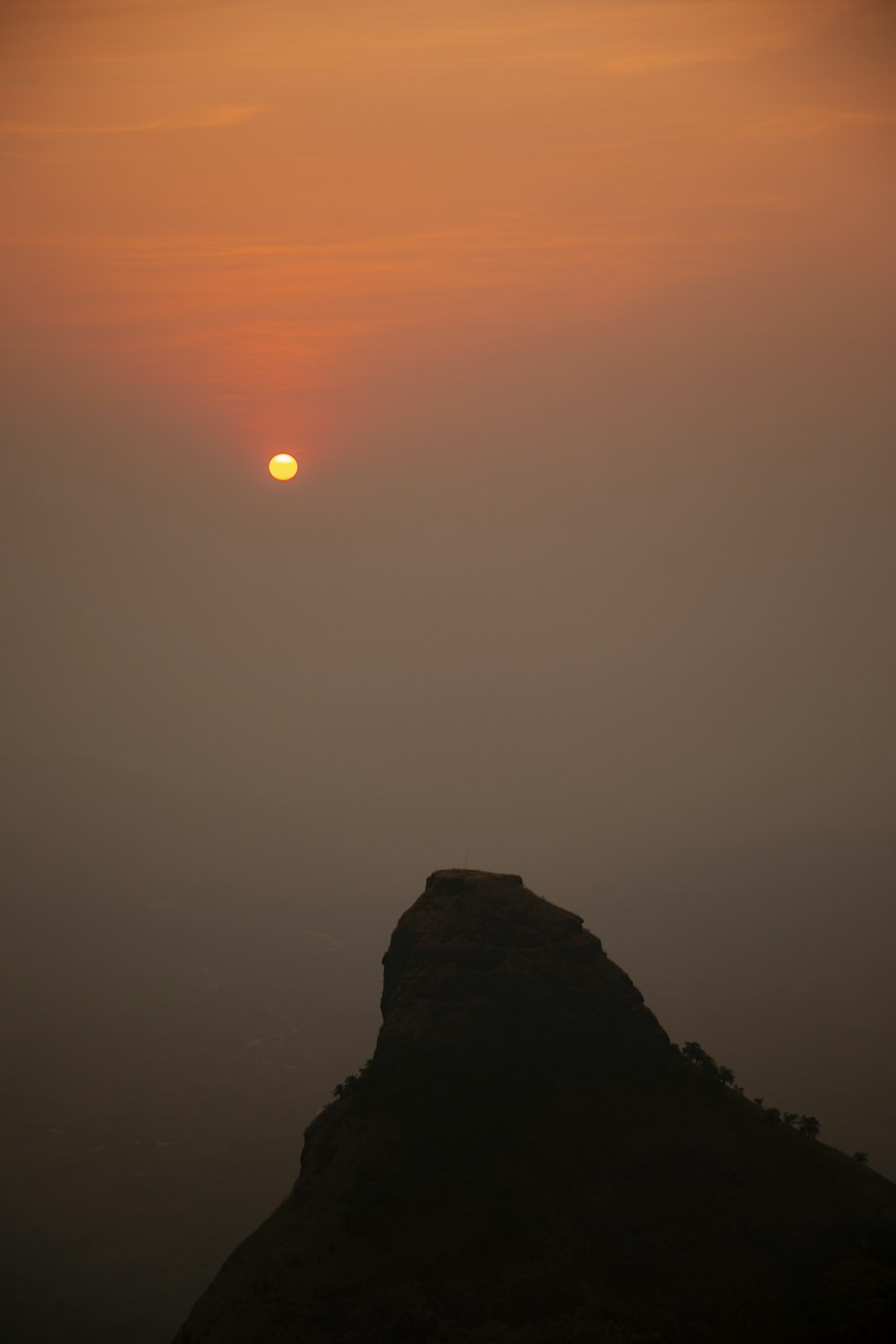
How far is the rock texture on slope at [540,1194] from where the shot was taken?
57.0m

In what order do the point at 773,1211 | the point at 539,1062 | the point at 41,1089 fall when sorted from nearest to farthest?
the point at 773,1211 → the point at 539,1062 → the point at 41,1089

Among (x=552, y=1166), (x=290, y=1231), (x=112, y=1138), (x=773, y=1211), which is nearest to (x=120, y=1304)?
(x=112, y=1138)

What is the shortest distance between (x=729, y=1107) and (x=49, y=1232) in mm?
113277

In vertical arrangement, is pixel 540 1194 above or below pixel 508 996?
below

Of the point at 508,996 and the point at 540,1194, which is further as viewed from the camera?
the point at 508,996

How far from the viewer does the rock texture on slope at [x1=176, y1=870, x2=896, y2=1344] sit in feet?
187

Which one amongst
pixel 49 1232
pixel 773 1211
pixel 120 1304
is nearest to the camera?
pixel 773 1211

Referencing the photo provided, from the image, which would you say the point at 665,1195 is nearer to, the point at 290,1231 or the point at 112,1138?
the point at 290,1231

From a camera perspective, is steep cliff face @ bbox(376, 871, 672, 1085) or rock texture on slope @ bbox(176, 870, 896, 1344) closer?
rock texture on slope @ bbox(176, 870, 896, 1344)

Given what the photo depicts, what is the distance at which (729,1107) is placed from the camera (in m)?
70.2

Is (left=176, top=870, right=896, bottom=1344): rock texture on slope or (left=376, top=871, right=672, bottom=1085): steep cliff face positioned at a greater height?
(left=376, top=871, right=672, bottom=1085): steep cliff face

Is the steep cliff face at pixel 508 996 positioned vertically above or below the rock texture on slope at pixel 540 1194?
above

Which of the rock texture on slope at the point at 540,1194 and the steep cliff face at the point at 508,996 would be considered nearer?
the rock texture on slope at the point at 540,1194

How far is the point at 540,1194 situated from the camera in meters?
62.5
